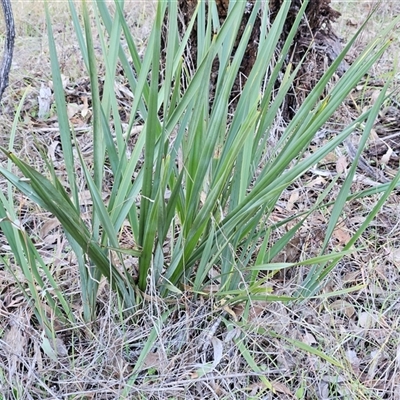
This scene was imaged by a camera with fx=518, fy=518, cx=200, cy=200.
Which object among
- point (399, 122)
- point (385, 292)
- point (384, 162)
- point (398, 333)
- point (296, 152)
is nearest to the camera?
point (296, 152)

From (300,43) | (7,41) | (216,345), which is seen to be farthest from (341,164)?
(7,41)

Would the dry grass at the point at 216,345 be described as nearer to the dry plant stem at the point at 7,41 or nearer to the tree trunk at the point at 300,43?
the dry plant stem at the point at 7,41

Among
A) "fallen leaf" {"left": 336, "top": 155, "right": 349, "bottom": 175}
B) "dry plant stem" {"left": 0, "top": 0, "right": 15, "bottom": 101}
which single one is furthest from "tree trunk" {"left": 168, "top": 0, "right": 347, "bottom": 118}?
"dry plant stem" {"left": 0, "top": 0, "right": 15, "bottom": 101}

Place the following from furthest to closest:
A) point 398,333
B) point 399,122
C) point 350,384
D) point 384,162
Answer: point 399,122 < point 384,162 < point 398,333 < point 350,384

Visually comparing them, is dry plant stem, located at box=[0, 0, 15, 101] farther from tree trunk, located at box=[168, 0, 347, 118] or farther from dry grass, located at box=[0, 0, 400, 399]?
tree trunk, located at box=[168, 0, 347, 118]

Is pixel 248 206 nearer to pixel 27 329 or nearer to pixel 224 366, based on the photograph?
pixel 224 366

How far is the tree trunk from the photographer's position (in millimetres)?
1834

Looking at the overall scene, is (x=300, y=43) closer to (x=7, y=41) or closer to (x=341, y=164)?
(x=341, y=164)

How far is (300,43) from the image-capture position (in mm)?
1921

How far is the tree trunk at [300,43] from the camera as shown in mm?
1834

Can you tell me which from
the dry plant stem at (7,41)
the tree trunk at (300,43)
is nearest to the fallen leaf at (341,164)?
the tree trunk at (300,43)

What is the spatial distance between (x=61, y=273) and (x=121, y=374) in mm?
355

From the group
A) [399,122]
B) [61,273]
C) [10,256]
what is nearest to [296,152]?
[61,273]

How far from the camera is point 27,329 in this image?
3.82 feet
